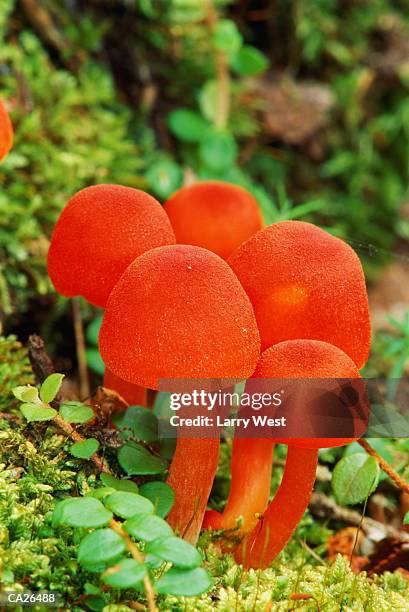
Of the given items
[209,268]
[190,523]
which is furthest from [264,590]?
[209,268]

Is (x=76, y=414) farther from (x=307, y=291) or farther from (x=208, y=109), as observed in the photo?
(x=208, y=109)

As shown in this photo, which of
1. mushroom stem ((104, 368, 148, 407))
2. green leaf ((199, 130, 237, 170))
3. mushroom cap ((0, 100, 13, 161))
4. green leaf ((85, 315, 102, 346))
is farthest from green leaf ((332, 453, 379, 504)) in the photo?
green leaf ((199, 130, 237, 170))

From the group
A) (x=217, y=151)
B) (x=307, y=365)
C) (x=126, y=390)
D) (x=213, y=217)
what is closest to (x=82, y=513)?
(x=307, y=365)

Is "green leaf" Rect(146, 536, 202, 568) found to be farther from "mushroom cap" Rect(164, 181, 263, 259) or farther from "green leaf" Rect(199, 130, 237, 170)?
"green leaf" Rect(199, 130, 237, 170)

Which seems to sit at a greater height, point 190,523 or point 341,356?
point 341,356

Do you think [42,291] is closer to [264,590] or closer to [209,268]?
[209,268]

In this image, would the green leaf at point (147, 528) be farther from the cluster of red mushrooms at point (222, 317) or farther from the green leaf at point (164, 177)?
the green leaf at point (164, 177)
